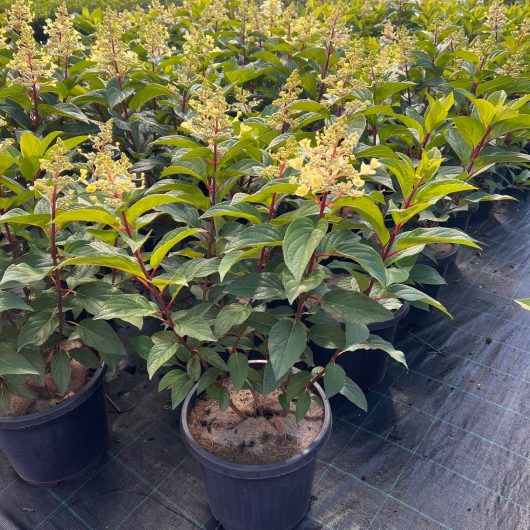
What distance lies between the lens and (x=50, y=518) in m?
2.32

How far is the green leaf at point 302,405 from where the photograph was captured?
1938 millimetres

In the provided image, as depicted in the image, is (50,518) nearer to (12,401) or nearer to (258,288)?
(12,401)

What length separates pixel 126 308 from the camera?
157 cm

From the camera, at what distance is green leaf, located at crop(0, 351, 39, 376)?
5.57ft

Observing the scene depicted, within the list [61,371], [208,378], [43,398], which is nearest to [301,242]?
[208,378]

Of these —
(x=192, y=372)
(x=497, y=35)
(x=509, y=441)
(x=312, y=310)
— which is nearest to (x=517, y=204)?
(x=497, y=35)

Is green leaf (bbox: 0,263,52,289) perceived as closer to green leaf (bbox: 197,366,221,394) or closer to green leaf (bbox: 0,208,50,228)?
green leaf (bbox: 0,208,50,228)

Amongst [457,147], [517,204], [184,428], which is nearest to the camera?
[184,428]

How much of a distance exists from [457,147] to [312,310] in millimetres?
1470

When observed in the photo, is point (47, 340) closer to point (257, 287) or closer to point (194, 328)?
point (194, 328)

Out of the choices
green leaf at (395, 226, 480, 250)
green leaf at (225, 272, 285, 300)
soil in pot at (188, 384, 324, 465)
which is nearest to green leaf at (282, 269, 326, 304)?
green leaf at (225, 272, 285, 300)

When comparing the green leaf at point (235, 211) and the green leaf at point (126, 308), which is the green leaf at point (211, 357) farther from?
the green leaf at point (235, 211)

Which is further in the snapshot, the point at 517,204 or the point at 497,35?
the point at 517,204

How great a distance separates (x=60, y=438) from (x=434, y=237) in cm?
190
